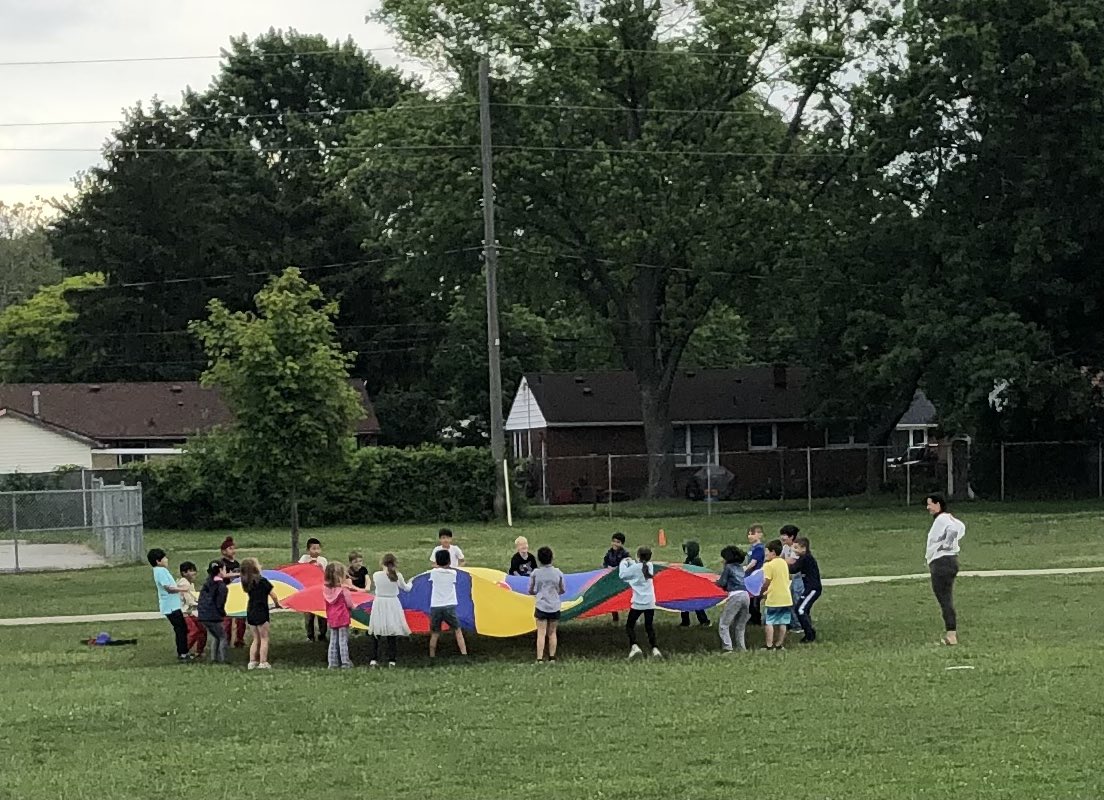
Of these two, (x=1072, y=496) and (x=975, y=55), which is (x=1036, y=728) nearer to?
(x=975, y=55)

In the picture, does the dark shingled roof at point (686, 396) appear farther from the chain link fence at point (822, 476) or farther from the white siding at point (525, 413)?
the chain link fence at point (822, 476)

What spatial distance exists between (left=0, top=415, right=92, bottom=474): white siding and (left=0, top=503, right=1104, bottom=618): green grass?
15458mm

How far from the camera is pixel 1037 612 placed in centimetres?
2302

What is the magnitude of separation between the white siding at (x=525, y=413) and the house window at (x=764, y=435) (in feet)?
28.2

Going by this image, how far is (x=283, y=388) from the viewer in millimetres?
29734

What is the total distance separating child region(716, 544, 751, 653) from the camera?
20297mm

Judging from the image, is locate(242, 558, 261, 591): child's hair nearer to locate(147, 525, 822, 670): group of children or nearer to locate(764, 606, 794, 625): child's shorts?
locate(147, 525, 822, 670): group of children

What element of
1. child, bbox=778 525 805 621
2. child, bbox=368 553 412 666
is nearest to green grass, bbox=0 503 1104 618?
child, bbox=368 553 412 666

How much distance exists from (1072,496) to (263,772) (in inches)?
1667

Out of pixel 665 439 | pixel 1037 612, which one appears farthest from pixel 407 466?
pixel 1037 612

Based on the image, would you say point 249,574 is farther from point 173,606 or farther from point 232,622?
point 232,622

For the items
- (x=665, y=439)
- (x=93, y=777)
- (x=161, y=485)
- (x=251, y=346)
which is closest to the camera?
(x=93, y=777)

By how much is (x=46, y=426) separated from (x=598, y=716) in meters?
50.5

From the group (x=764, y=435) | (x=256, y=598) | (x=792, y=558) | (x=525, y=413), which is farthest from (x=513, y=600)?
(x=525, y=413)
